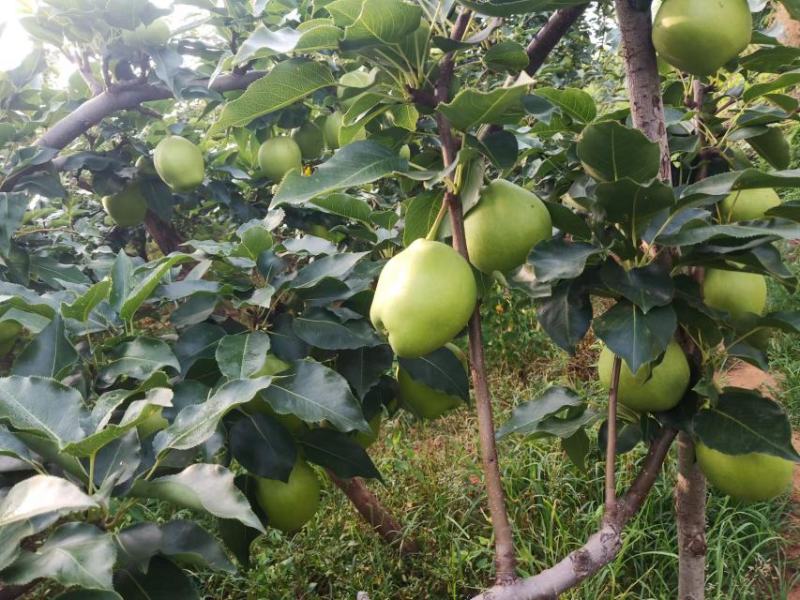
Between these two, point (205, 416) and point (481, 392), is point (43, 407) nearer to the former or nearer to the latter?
point (205, 416)

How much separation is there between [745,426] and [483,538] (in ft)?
4.30

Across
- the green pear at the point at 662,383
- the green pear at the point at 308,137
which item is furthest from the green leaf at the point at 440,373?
the green pear at the point at 308,137

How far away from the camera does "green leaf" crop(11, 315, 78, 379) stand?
32.7 inches

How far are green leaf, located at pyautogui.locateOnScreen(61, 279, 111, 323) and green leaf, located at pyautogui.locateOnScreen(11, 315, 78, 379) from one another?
0.17 ft

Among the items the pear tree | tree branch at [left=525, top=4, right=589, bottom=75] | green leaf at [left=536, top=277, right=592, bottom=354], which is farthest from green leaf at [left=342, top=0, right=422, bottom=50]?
green leaf at [left=536, top=277, right=592, bottom=354]

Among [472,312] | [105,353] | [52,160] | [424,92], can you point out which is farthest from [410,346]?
[52,160]

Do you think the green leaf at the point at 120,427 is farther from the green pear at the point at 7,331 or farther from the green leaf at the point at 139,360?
the green pear at the point at 7,331

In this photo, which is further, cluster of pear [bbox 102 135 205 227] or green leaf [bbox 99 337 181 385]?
cluster of pear [bbox 102 135 205 227]

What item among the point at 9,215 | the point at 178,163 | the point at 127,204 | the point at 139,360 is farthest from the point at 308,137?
the point at 139,360

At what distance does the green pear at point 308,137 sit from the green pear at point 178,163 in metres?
0.32

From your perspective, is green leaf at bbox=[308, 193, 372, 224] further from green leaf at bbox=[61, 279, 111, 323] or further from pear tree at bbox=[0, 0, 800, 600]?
green leaf at bbox=[61, 279, 111, 323]

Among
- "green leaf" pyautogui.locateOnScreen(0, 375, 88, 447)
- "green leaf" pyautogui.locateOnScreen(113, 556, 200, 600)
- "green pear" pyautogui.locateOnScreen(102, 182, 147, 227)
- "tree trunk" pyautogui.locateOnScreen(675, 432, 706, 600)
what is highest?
"green leaf" pyautogui.locateOnScreen(0, 375, 88, 447)

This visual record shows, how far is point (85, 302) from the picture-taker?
35.8 inches

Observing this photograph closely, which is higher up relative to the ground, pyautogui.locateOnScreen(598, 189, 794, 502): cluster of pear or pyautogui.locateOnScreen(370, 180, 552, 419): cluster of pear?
pyautogui.locateOnScreen(370, 180, 552, 419): cluster of pear
